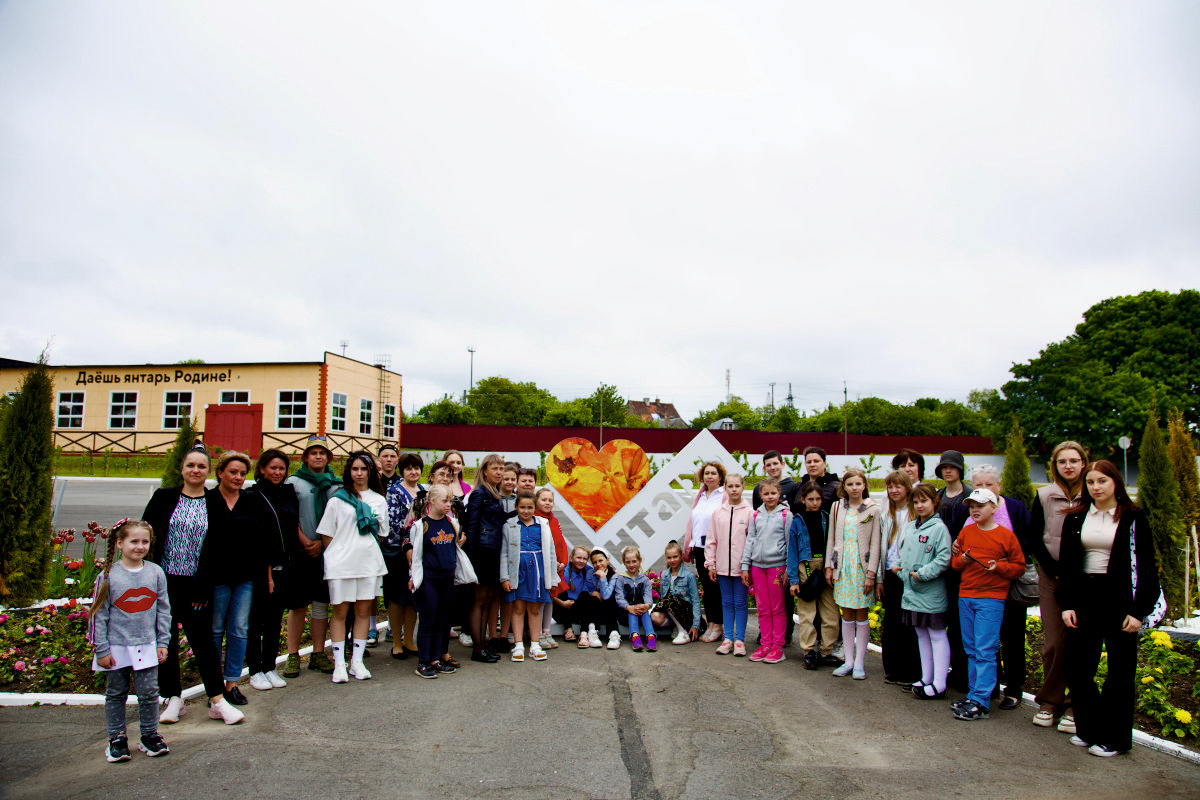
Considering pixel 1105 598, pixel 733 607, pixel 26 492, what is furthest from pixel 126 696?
pixel 1105 598

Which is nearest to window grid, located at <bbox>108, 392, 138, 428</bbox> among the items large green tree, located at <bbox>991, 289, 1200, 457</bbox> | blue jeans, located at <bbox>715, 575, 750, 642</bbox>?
blue jeans, located at <bbox>715, 575, 750, 642</bbox>

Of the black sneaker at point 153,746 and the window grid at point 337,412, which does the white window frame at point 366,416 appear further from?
the black sneaker at point 153,746

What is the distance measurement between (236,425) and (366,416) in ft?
16.9

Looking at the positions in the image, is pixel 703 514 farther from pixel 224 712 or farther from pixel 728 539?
pixel 224 712

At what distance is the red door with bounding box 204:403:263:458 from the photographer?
2761 centimetres

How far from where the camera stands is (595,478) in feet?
28.7

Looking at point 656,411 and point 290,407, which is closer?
point 290,407

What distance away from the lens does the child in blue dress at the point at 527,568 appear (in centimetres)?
619

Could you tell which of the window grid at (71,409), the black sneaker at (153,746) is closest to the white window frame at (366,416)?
the window grid at (71,409)

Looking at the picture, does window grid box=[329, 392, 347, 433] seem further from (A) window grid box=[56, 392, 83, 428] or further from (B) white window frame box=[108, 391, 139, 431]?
(A) window grid box=[56, 392, 83, 428]

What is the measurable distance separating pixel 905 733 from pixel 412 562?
144 inches

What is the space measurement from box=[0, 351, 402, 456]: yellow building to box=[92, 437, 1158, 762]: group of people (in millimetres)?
22935

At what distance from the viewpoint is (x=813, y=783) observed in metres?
3.79

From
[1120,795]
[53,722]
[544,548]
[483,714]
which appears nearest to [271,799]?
[483,714]
